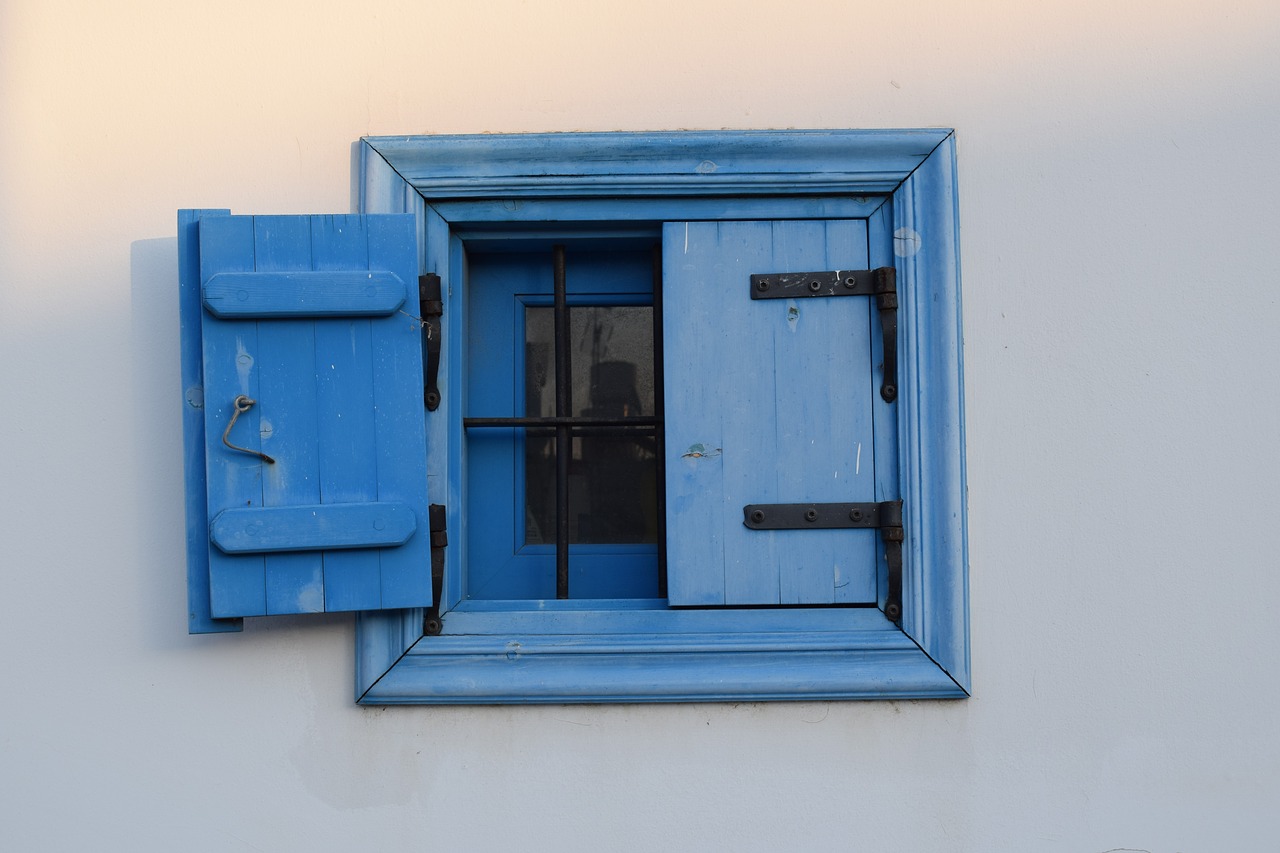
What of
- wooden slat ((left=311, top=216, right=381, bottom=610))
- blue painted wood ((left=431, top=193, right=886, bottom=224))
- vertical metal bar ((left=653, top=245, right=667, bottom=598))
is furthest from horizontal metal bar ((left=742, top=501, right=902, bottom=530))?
wooden slat ((left=311, top=216, right=381, bottom=610))

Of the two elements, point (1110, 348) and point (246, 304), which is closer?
point (246, 304)

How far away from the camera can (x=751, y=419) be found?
6.92 ft

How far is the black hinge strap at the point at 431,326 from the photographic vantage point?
82.5 inches

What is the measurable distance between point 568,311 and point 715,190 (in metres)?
0.46

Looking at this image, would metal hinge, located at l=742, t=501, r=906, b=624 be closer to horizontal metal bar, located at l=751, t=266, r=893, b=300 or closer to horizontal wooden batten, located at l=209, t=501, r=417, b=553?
horizontal metal bar, located at l=751, t=266, r=893, b=300

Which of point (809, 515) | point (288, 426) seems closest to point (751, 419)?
point (809, 515)

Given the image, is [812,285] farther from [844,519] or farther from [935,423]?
[844,519]

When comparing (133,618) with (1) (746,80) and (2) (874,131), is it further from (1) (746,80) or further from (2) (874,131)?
(2) (874,131)

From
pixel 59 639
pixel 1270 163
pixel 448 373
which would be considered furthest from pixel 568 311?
pixel 1270 163

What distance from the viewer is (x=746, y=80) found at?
2146mm

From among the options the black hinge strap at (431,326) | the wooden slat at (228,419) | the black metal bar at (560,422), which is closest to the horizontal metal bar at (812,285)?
the black metal bar at (560,422)

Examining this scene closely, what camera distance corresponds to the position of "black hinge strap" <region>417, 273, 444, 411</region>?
2.10 m

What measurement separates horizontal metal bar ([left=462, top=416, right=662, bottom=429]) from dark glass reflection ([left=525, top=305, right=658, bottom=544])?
0.04 m

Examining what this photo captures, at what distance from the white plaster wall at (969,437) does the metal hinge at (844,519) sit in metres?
0.19
